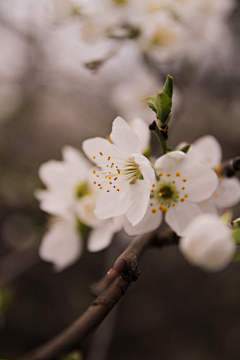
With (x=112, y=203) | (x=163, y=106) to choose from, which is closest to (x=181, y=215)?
(x=112, y=203)

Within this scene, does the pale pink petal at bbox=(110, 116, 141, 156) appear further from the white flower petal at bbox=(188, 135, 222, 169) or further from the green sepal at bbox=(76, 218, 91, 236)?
the green sepal at bbox=(76, 218, 91, 236)

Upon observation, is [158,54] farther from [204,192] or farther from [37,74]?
[37,74]

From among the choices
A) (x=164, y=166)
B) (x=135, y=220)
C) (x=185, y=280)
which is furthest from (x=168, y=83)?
(x=185, y=280)

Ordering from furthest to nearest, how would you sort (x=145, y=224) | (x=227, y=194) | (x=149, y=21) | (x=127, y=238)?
(x=127, y=238) → (x=149, y=21) → (x=227, y=194) → (x=145, y=224)

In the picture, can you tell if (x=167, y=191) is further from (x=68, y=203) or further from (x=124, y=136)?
(x=68, y=203)

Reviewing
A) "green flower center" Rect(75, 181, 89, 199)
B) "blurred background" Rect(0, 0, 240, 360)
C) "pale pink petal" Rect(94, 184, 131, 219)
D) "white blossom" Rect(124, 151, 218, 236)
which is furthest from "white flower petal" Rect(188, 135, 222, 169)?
"blurred background" Rect(0, 0, 240, 360)

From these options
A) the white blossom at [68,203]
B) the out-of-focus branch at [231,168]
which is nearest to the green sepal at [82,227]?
the white blossom at [68,203]
